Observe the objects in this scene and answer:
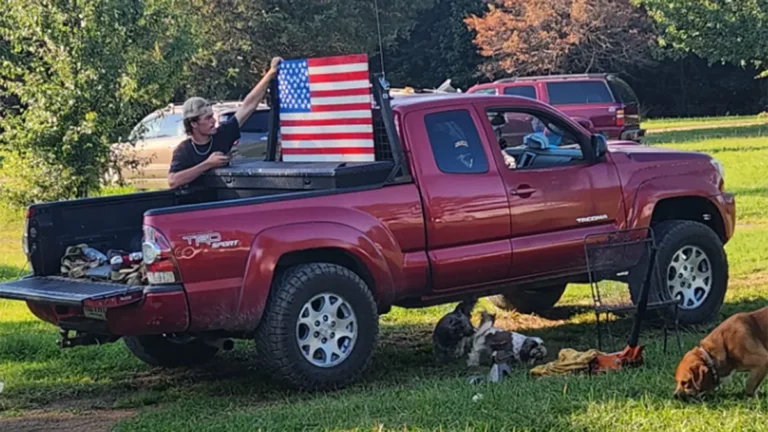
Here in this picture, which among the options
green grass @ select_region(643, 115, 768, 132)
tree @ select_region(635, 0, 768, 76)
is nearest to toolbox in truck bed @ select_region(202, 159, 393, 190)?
tree @ select_region(635, 0, 768, 76)

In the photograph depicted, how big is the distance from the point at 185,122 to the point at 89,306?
2231mm

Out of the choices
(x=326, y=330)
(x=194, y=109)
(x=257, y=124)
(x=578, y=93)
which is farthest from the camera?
(x=578, y=93)

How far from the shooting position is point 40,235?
693 centimetres

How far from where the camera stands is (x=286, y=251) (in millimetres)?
6395

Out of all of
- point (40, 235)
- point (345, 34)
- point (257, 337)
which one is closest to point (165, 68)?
point (40, 235)

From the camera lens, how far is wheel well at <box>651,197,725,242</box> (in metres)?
8.23

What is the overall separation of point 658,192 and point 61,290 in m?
4.41

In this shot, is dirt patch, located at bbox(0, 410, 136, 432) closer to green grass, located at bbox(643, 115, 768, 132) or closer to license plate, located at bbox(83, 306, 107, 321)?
license plate, located at bbox(83, 306, 107, 321)

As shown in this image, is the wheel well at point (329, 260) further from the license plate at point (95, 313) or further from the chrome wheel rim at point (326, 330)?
the license plate at point (95, 313)

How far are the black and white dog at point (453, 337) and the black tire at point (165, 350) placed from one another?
1.68 m

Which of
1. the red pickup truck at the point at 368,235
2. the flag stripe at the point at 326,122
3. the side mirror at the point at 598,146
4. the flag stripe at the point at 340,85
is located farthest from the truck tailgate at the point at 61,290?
the side mirror at the point at 598,146

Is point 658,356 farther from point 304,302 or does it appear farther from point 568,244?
point 304,302

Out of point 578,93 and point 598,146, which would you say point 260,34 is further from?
point 598,146

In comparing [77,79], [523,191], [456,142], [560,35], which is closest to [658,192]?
[523,191]
